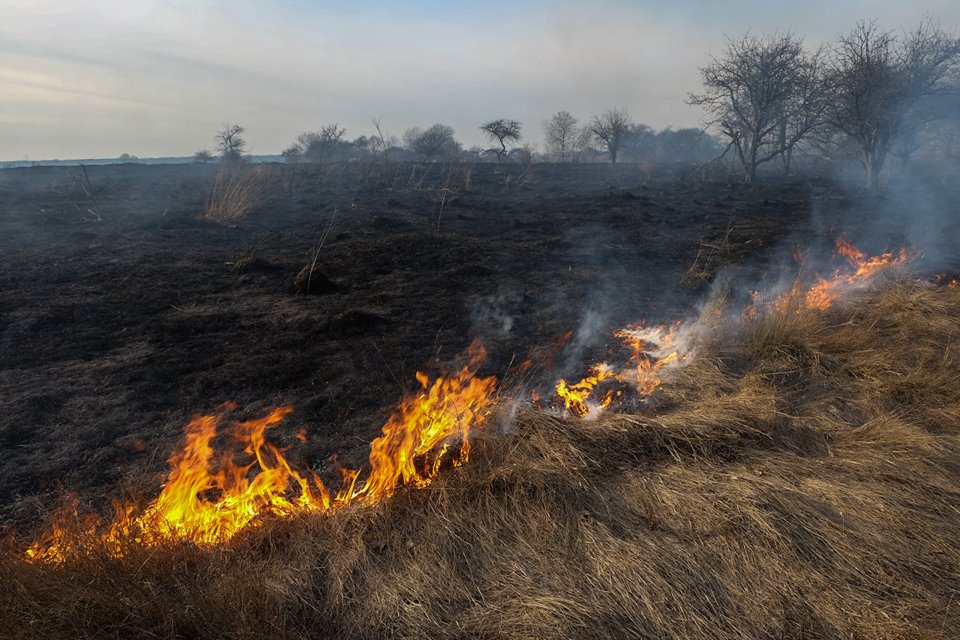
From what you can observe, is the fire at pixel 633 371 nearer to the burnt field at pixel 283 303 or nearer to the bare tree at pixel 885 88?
the burnt field at pixel 283 303

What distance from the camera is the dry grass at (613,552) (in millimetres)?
1874

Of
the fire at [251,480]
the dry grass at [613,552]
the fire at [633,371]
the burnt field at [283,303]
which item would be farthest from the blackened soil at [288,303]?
the dry grass at [613,552]

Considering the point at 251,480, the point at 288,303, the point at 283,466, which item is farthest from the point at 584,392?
the point at 288,303

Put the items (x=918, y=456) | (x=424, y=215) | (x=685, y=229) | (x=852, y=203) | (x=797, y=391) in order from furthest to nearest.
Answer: (x=852, y=203)
(x=424, y=215)
(x=685, y=229)
(x=797, y=391)
(x=918, y=456)

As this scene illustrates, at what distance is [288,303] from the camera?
651 centimetres


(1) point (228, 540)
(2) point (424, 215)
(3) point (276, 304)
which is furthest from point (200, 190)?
(1) point (228, 540)

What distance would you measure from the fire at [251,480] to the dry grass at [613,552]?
15 cm

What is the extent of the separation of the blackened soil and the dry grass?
2.67 feet

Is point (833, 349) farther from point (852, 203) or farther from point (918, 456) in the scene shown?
point (852, 203)

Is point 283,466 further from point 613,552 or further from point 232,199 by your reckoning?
point 232,199

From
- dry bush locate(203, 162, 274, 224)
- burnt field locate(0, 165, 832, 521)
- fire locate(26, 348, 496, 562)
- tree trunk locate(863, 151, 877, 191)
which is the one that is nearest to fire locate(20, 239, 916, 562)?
fire locate(26, 348, 496, 562)

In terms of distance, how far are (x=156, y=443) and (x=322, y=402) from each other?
1.21 metres

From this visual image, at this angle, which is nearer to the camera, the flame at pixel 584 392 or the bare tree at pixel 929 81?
the flame at pixel 584 392

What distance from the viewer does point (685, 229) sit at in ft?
40.6
